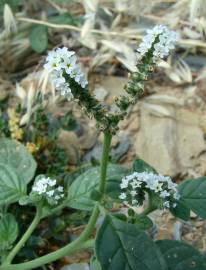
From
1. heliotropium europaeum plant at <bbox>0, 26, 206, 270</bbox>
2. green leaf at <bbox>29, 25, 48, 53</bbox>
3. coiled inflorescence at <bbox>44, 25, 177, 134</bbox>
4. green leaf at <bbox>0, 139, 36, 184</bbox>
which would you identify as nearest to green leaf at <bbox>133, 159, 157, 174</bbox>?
heliotropium europaeum plant at <bbox>0, 26, 206, 270</bbox>

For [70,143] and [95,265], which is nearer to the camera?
[95,265]

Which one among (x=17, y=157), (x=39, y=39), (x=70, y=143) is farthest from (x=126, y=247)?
(x=39, y=39)

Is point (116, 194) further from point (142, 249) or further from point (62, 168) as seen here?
point (62, 168)

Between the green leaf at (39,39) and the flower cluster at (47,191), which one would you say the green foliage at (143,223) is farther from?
the green leaf at (39,39)

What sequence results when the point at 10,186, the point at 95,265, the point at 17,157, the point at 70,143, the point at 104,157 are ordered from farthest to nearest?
1. the point at 70,143
2. the point at 17,157
3. the point at 10,186
4. the point at 95,265
5. the point at 104,157

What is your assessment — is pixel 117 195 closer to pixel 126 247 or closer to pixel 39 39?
pixel 126 247
